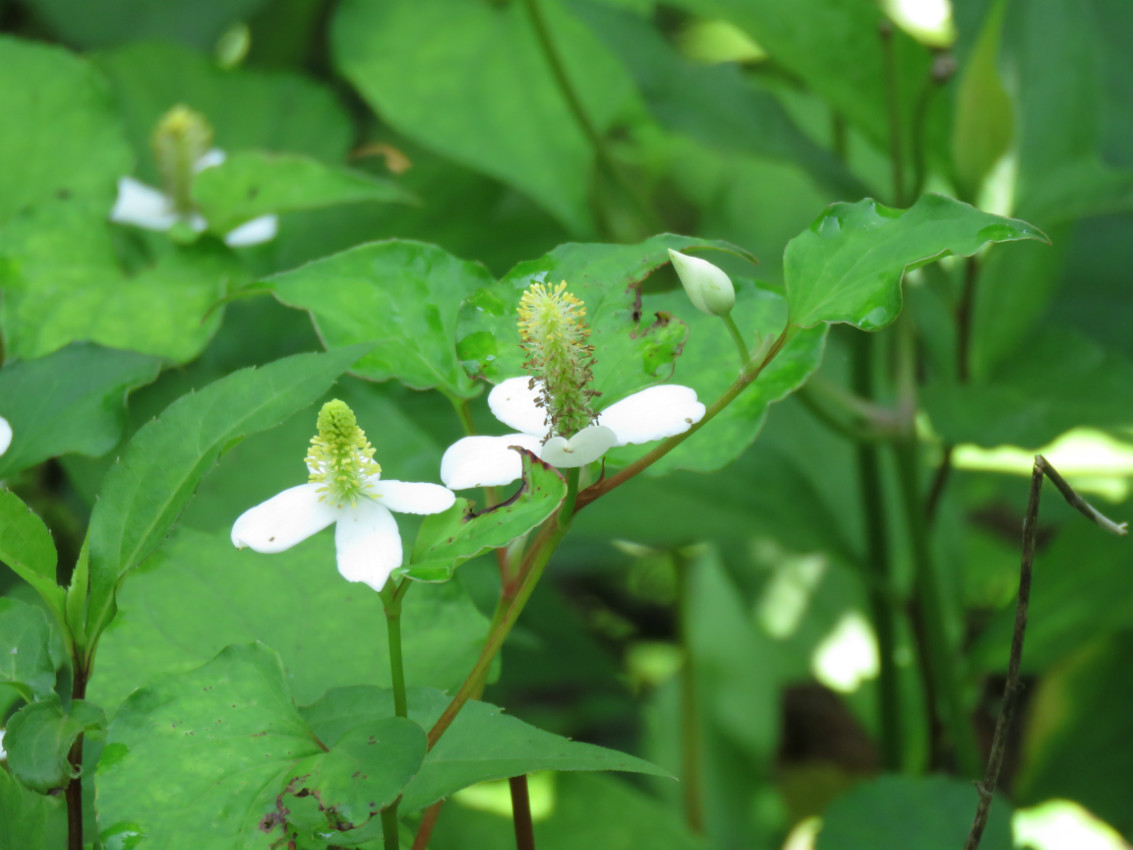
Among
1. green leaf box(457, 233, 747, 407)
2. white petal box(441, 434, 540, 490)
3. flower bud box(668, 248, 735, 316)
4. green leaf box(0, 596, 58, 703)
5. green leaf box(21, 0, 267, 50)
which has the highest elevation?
green leaf box(21, 0, 267, 50)

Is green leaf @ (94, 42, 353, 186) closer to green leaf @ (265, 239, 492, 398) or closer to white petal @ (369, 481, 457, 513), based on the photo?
green leaf @ (265, 239, 492, 398)

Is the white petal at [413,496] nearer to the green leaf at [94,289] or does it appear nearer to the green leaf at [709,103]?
the green leaf at [94,289]

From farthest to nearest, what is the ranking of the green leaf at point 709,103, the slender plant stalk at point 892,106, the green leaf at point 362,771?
1. the green leaf at point 709,103
2. the slender plant stalk at point 892,106
3. the green leaf at point 362,771

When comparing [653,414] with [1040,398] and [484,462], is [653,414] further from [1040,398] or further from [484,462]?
[1040,398]

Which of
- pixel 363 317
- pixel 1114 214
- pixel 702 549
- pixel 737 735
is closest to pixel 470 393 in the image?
pixel 363 317

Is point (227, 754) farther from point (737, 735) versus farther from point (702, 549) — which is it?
point (702, 549)

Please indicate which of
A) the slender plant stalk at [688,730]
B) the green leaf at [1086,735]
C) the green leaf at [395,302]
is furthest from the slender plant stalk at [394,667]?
the green leaf at [1086,735]

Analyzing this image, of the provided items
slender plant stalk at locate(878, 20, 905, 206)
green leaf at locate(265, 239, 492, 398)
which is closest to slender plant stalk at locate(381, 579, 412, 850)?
green leaf at locate(265, 239, 492, 398)
